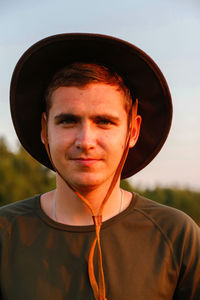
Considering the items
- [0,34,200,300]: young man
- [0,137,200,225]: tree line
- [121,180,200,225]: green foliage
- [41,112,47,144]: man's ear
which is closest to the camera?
[0,34,200,300]: young man

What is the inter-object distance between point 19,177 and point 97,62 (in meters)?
51.7

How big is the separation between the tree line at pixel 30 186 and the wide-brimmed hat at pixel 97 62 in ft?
100

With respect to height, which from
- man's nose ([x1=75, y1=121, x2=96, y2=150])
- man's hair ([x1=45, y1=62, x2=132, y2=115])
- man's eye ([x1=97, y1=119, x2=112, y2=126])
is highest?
man's hair ([x1=45, y1=62, x2=132, y2=115])

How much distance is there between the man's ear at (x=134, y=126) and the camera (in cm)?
337

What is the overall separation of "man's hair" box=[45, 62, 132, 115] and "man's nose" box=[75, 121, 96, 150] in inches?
11.7

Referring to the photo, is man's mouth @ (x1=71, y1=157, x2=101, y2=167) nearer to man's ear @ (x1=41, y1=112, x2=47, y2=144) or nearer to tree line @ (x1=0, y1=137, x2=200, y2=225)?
man's ear @ (x1=41, y1=112, x2=47, y2=144)

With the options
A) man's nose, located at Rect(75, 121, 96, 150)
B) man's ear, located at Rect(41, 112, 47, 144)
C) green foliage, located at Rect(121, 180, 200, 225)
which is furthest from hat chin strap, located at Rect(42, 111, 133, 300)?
green foliage, located at Rect(121, 180, 200, 225)

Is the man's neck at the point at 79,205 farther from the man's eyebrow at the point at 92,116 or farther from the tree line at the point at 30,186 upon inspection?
the tree line at the point at 30,186

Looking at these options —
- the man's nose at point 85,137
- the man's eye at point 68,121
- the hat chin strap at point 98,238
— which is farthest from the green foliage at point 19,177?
the man's nose at point 85,137

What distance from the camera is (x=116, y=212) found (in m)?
3.28

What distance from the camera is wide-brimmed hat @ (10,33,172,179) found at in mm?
3152

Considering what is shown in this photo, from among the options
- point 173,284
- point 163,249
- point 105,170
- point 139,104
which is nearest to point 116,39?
point 139,104

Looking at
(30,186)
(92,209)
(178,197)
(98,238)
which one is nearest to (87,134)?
(92,209)

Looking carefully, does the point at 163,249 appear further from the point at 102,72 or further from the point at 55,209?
the point at 102,72
